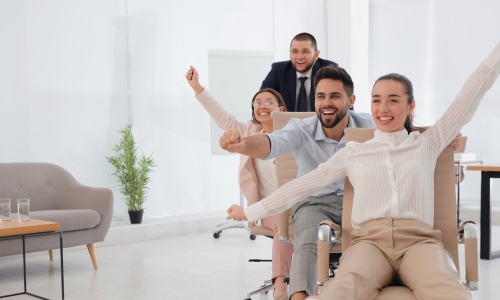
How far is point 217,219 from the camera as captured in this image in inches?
287

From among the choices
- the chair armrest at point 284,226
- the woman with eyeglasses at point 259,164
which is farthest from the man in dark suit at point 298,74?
the chair armrest at point 284,226

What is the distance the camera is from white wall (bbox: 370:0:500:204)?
7.68 metres

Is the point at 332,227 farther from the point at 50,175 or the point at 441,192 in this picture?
the point at 50,175

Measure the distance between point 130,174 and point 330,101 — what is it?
12.7 ft

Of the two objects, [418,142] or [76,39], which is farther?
[76,39]

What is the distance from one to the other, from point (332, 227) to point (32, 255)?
402cm

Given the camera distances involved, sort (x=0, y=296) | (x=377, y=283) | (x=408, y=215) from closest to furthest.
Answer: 1. (x=377, y=283)
2. (x=408, y=215)
3. (x=0, y=296)

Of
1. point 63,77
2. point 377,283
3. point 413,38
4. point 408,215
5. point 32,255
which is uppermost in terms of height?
point 413,38

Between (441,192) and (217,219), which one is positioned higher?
(441,192)

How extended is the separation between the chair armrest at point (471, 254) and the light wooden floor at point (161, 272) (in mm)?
1801

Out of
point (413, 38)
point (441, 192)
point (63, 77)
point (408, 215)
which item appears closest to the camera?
point (408, 215)

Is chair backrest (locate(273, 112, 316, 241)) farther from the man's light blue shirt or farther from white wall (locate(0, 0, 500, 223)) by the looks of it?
white wall (locate(0, 0, 500, 223))

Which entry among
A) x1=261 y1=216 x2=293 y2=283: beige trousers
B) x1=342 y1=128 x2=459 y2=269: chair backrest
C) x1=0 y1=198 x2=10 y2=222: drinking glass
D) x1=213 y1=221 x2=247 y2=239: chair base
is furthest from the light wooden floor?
x1=342 y1=128 x2=459 y2=269: chair backrest

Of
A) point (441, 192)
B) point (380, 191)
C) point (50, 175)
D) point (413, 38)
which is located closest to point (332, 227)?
point (380, 191)
